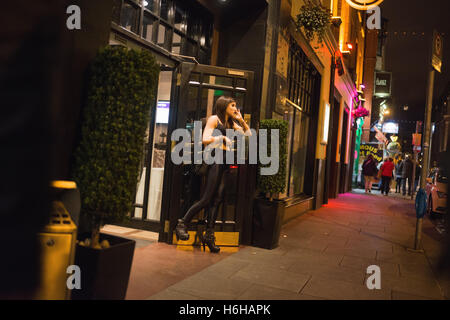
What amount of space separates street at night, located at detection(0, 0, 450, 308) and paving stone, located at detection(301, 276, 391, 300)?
29 millimetres

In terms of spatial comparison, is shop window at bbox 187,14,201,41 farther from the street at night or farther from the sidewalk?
the sidewalk

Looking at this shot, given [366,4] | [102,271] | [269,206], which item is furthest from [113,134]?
[366,4]

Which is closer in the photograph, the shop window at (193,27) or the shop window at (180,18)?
A: the shop window at (180,18)

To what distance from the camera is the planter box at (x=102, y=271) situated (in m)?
2.88

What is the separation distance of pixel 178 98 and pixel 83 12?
2.17 metres

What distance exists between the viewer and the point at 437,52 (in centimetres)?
686

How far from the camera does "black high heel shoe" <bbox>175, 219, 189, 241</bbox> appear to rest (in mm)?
5207

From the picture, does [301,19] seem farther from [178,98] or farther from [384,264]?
[384,264]

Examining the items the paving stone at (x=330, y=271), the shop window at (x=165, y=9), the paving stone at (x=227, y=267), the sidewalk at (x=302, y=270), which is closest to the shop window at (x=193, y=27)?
the shop window at (x=165, y=9)

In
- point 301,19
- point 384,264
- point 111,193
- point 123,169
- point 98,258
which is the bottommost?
point 384,264

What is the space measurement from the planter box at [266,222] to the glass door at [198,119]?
250mm

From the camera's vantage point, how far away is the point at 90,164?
10.1ft

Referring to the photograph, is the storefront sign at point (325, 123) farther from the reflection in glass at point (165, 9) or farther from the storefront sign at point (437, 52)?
the reflection in glass at point (165, 9)
